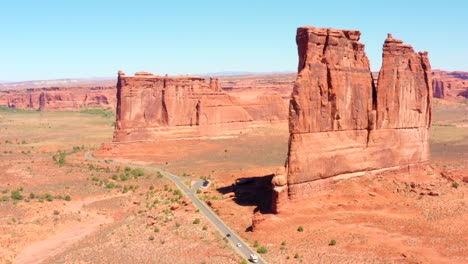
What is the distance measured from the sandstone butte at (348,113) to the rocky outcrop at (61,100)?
533 ft

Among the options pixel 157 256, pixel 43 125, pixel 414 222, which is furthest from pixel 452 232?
pixel 43 125

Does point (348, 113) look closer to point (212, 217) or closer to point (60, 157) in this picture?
point (212, 217)

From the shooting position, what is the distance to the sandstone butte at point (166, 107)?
72.7 metres

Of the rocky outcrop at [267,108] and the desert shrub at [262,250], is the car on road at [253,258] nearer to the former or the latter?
the desert shrub at [262,250]

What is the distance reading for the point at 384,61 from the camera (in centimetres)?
3878

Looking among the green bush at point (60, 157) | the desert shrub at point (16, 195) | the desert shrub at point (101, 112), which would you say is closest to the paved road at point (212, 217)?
the green bush at point (60, 157)

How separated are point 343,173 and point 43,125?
118 metres

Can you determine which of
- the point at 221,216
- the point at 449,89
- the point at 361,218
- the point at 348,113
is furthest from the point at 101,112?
the point at 361,218

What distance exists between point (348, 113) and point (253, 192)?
12006 mm

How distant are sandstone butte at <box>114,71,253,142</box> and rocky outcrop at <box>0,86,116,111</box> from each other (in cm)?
11381

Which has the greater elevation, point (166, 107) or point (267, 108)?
point (166, 107)

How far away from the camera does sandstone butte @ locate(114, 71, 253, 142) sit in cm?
7269

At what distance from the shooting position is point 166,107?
250 feet

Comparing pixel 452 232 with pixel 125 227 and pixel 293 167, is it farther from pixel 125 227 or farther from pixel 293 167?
pixel 125 227
